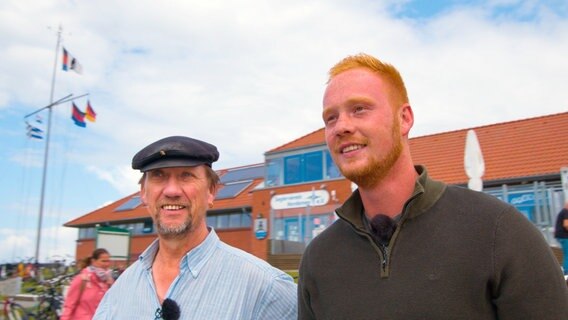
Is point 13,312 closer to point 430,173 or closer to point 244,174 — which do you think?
point 430,173

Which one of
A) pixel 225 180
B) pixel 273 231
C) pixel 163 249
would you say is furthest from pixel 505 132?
pixel 163 249

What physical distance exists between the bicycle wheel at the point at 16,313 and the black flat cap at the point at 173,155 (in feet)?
30.1

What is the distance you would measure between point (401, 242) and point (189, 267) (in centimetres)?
118

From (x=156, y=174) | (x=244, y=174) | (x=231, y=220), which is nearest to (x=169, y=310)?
(x=156, y=174)

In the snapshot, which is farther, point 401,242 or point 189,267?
point 189,267

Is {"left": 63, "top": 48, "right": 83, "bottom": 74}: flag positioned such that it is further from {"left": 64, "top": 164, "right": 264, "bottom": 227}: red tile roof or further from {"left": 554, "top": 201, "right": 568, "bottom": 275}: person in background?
{"left": 554, "top": 201, "right": 568, "bottom": 275}: person in background

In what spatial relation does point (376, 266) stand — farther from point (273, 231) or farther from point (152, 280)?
point (273, 231)

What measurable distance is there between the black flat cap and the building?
17245 mm

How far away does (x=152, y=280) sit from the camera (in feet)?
9.27

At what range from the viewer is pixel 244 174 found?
33812 mm

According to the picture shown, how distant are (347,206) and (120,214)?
1430 inches

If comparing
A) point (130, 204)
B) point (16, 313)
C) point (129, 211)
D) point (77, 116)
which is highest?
point (77, 116)

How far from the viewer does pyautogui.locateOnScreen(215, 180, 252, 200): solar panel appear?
102ft

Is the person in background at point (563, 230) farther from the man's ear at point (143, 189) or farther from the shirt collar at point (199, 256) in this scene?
the man's ear at point (143, 189)
